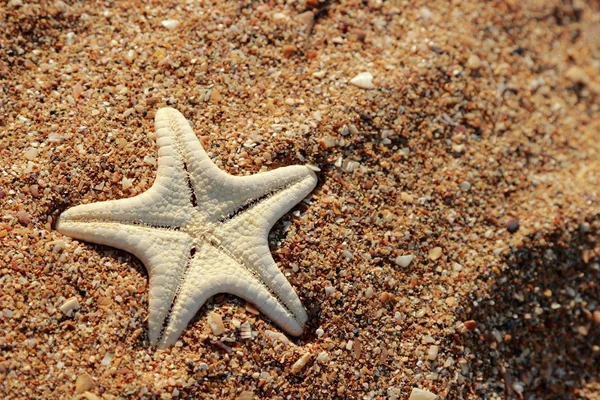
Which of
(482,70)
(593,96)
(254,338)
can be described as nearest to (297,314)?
(254,338)

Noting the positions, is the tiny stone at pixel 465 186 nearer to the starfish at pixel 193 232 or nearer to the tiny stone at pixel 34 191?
the starfish at pixel 193 232

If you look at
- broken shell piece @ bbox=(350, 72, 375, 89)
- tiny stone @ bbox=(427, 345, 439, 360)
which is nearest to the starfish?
tiny stone @ bbox=(427, 345, 439, 360)

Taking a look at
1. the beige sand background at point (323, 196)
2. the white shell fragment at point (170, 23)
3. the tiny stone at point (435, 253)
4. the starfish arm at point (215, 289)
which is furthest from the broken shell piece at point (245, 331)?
the white shell fragment at point (170, 23)

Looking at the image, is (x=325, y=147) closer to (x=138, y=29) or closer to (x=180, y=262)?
(x=180, y=262)

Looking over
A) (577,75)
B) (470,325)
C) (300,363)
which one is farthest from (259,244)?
(577,75)

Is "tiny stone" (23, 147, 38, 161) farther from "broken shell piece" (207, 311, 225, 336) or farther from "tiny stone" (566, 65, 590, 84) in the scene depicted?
"tiny stone" (566, 65, 590, 84)

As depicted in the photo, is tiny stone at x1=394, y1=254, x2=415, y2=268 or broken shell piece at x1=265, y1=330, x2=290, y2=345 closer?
broken shell piece at x1=265, y1=330, x2=290, y2=345
